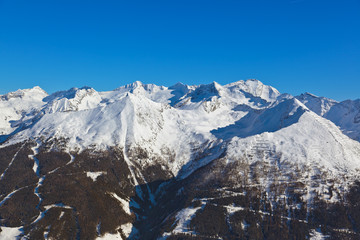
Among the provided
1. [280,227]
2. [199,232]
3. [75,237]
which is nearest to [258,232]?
[280,227]

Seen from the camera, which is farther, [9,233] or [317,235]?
[317,235]

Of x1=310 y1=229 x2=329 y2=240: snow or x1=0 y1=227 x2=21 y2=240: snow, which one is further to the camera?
x1=310 y1=229 x2=329 y2=240: snow

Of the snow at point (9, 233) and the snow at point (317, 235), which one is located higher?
the snow at point (9, 233)

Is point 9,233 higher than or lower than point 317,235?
higher

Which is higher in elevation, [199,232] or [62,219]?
[62,219]

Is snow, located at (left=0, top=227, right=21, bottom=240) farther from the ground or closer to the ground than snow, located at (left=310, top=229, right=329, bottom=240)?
farther from the ground

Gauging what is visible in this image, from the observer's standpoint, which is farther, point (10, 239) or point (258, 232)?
point (258, 232)

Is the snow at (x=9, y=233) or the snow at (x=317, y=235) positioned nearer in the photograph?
the snow at (x=9, y=233)

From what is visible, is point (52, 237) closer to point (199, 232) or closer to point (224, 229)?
point (199, 232)
